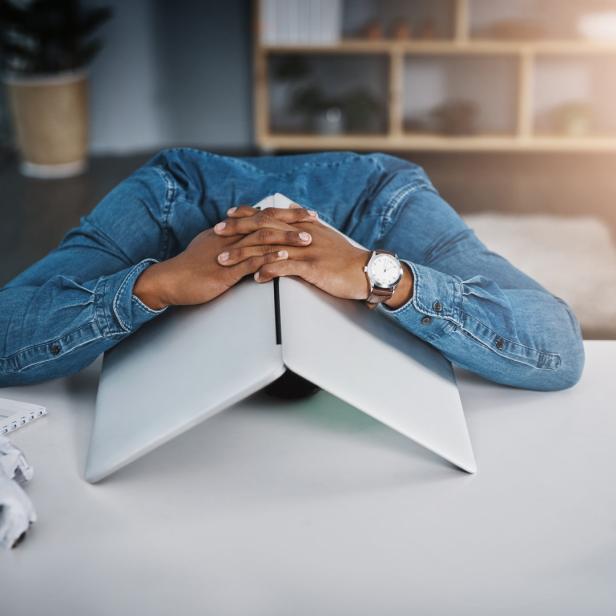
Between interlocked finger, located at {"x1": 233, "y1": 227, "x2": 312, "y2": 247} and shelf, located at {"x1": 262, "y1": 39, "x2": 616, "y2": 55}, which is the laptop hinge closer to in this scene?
interlocked finger, located at {"x1": 233, "y1": 227, "x2": 312, "y2": 247}

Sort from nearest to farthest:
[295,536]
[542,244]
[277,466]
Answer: [295,536] → [277,466] → [542,244]

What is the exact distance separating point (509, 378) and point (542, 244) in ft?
6.04

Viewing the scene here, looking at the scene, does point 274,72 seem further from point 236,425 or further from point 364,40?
point 236,425

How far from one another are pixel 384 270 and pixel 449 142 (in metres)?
2.94

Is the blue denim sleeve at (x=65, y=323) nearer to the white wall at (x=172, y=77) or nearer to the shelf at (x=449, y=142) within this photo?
the shelf at (x=449, y=142)

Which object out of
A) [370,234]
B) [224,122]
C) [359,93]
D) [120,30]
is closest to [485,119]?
[359,93]

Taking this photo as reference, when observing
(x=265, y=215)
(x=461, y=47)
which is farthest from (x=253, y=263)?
(x=461, y=47)

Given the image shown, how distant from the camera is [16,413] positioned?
41.3 inches

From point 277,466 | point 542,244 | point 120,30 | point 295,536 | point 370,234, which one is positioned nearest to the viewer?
point 295,536

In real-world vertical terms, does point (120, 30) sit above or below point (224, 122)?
above

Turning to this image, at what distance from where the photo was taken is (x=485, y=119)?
162 inches

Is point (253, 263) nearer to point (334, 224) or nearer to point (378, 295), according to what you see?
point (378, 295)

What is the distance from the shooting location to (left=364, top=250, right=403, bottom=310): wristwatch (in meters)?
1.01

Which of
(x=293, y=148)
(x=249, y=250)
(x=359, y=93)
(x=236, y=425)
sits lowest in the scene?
(x=293, y=148)
